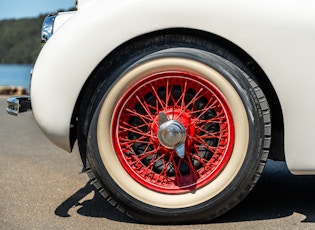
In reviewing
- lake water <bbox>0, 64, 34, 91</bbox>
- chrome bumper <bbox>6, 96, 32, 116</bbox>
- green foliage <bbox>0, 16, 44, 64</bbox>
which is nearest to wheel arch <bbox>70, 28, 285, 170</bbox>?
chrome bumper <bbox>6, 96, 32, 116</bbox>

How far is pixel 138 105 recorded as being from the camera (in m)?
2.77

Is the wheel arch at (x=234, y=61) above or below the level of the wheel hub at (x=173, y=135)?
above

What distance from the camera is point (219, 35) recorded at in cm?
262

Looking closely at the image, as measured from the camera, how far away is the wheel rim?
8.77 ft

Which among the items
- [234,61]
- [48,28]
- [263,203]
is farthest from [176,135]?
[48,28]

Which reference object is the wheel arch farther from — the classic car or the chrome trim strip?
the chrome trim strip

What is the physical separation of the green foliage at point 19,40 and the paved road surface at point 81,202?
67129 millimetres

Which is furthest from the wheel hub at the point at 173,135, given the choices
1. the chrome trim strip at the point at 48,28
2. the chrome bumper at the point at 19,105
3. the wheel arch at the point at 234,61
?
the chrome trim strip at the point at 48,28

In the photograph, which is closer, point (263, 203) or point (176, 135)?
point (176, 135)

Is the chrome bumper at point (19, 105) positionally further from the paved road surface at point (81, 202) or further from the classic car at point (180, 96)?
the paved road surface at point (81, 202)

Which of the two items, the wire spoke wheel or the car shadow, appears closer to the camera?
the wire spoke wheel

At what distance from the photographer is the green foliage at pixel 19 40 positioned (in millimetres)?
71438

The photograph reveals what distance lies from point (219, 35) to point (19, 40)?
75.3m

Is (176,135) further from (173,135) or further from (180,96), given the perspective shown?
(180,96)
